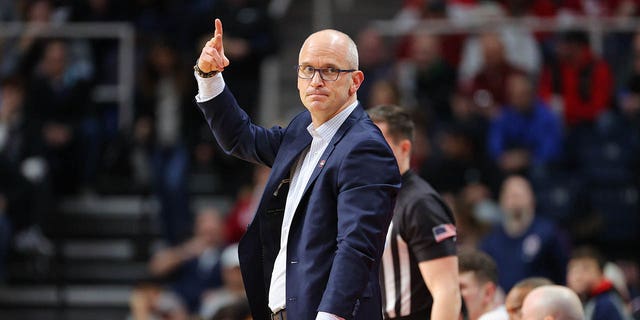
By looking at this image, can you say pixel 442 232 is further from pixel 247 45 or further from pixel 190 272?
pixel 247 45

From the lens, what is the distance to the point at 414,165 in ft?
35.3

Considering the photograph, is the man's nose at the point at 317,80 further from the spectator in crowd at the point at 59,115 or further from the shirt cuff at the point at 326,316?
the spectator in crowd at the point at 59,115

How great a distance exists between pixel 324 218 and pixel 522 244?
504 cm

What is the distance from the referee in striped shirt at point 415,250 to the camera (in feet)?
16.8

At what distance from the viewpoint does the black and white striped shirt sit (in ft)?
17.1

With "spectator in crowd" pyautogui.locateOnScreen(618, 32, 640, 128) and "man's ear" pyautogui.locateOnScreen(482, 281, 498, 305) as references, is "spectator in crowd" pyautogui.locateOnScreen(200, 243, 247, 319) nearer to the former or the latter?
"man's ear" pyautogui.locateOnScreen(482, 281, 498, 305)

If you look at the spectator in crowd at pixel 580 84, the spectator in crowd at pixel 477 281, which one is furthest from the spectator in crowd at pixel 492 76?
the spectator in crowd at pixel 477 281

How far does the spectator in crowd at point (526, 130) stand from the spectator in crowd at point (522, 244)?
1.72 meters

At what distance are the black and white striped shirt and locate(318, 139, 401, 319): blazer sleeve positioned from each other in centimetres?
85

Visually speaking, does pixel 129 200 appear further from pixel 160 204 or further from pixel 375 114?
pixel 375 114

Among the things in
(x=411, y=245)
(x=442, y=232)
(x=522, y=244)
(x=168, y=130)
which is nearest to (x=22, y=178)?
(x=168, y=130)

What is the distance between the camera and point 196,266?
1052 cm

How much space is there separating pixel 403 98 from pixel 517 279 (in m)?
3.04

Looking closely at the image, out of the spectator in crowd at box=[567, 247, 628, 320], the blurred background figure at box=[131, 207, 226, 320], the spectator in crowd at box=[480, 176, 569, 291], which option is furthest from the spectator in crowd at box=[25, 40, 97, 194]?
the spectator in crowd at box=[567, 247, 628, 320]
